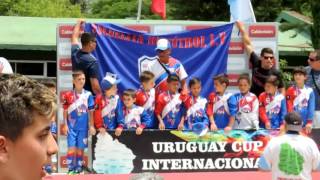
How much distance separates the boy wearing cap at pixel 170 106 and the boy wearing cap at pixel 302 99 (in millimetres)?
1623

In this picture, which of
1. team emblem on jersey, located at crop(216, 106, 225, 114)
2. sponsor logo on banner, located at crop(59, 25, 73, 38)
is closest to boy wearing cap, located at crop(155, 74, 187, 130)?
team emblem on jersey, located at crop(216, 106, 225, 114)

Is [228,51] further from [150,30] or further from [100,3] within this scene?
[100,3]

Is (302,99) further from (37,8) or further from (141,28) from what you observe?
(37,8)

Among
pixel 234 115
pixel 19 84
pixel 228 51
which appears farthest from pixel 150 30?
pixel 19 84

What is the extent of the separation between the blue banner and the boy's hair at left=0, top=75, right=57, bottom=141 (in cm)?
918

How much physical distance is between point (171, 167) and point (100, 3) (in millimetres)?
36701

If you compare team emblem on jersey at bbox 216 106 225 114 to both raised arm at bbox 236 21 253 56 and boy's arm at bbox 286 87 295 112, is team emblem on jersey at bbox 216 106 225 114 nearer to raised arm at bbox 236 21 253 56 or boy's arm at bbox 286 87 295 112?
boy's arm at bbox 286 87 295 112

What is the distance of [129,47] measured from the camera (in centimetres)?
1139


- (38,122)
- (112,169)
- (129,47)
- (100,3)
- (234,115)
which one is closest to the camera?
(38,122)

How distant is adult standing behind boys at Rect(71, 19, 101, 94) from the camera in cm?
1051

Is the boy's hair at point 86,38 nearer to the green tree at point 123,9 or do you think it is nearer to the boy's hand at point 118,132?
the boy's hand at point 118,132

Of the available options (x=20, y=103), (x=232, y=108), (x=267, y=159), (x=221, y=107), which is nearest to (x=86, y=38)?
(x=221, y=107)

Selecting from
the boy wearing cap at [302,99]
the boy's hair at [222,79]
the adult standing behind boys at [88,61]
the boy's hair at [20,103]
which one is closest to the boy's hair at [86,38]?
the adult standing behind boys at [88,61]

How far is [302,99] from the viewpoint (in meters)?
10.7
